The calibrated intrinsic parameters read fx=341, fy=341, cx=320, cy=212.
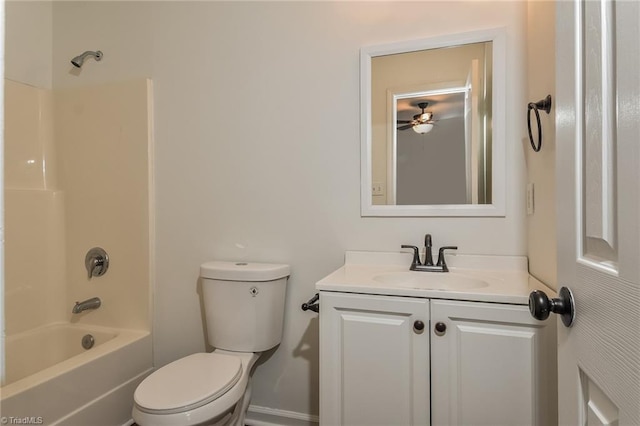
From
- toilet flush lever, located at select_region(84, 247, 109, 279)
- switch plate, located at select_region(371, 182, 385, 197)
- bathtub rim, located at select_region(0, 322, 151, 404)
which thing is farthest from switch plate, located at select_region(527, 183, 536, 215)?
toilet flush lever, located at select_region(84, 247, 109, 279)

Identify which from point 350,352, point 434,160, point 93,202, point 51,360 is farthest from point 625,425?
point 51,360

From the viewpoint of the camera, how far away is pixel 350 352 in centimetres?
117

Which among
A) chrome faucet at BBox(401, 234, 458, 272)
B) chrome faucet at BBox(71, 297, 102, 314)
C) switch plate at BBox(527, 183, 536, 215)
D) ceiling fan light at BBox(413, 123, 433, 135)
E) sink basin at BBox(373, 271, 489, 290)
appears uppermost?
ceiling fan light at BBox(413, 123, 433, 135)

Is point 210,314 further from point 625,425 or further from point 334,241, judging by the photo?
point 625,425

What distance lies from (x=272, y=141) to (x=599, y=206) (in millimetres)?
1389

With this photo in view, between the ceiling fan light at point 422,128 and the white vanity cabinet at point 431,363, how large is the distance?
2.55 ft

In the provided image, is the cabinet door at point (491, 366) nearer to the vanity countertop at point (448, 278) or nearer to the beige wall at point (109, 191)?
the vanity countertop at point (448, 278)

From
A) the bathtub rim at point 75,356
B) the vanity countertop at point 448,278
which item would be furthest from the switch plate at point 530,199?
the bathtub rim at point 75,356

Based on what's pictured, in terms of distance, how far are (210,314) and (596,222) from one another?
151 cm

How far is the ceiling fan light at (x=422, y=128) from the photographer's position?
151 cm

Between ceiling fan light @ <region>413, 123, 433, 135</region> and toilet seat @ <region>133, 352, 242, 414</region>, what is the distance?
127cm

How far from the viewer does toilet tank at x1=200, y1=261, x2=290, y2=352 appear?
1546 mm

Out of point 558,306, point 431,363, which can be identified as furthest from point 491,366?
point 558,306

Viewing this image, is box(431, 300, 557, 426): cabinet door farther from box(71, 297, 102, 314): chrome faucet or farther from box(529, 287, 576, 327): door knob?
box(71, 297, 102, 314): chrome faucet
